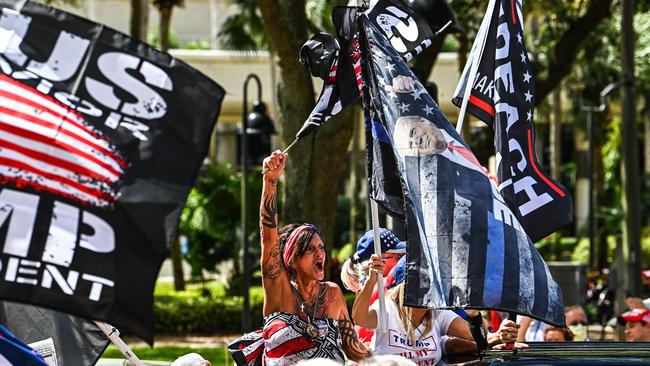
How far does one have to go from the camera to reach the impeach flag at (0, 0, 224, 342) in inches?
172

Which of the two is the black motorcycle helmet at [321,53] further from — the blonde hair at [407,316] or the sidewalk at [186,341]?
the sidewalk at [186,341]

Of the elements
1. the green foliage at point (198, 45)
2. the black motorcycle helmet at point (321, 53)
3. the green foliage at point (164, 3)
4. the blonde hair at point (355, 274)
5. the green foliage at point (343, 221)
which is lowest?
the blonde hair at point (355, 274)

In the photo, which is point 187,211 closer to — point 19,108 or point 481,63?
point 481,63

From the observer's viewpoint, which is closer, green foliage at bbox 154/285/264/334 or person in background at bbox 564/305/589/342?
person in background at bbox 564/305/589/342

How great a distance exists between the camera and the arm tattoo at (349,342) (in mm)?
6211

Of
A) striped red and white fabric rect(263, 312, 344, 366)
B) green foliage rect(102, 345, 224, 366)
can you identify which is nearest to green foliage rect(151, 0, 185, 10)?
green foliage rect(102, 345, 224, 366)

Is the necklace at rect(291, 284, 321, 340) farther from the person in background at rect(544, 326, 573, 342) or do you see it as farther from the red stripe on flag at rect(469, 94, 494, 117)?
the person in background at rect(544, 326, 573, 342)

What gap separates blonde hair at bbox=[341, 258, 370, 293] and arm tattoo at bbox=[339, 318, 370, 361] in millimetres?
616

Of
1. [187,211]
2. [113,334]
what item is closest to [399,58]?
[113,334]

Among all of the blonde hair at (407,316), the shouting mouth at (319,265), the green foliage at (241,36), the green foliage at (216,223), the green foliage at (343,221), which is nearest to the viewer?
the shouting mouth at (319,265)

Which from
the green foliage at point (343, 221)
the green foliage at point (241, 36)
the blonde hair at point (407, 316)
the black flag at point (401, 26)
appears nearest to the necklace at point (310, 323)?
the blonde hair at point (407, 316)

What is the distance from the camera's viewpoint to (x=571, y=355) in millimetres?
5469

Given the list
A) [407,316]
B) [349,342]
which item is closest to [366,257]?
[407,316]

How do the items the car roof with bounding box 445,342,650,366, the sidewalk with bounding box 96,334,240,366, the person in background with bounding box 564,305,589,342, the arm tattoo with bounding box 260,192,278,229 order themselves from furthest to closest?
the sidewalk with bounding box 96,334,240,366 → the person in background with bounding box 564,305,589,342 → the arm tattoo with bounding box 260,192,278,229 → the car roof with bounding box 445,342,650,366
